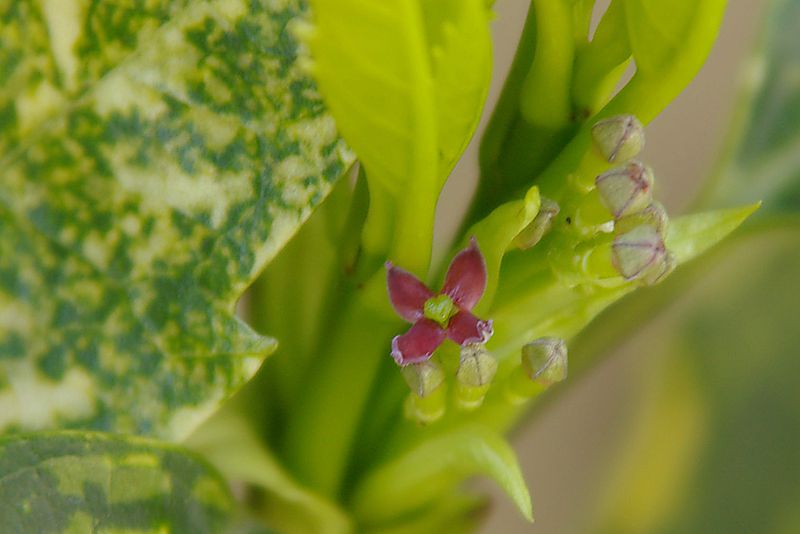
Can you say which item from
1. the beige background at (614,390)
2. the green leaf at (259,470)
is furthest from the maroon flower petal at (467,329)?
the beige background at (614,390)

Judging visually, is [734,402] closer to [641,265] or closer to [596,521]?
[596,521]

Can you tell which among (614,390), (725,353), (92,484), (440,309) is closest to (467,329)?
(440,309)

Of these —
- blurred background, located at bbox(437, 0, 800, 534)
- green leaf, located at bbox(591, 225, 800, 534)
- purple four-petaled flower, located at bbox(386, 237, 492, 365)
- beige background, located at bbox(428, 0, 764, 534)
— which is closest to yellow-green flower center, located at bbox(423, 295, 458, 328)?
purple four-petaled flower, located at bbox(386, 237, 492, 365)

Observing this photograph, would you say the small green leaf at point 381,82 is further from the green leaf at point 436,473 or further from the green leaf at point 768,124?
the green leaf at point 768,124

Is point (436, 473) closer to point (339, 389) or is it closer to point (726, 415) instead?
point (339, 389)

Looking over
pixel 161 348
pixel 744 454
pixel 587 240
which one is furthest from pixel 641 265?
pixel 744 454

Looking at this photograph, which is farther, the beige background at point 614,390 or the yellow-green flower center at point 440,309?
the beige background at point 614,390
